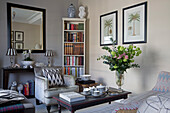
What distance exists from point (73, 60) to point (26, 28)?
4.70ft

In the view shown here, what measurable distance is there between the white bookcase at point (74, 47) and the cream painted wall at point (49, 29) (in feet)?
0.72

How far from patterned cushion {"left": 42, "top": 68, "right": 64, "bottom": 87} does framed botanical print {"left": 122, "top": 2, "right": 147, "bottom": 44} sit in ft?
5.14

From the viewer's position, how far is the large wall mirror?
11.7 ft

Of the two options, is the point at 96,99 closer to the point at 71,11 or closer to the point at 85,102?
the point at 85,102

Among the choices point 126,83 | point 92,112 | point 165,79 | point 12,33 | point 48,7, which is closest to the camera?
point 92,112

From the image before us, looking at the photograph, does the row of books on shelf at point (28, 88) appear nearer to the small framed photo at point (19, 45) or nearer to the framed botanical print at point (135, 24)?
the small framed photo at point (19, 45)

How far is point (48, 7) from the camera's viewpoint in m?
4.05

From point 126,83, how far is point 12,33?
2825 mm

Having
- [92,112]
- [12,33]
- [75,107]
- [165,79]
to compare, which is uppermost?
[12,33]

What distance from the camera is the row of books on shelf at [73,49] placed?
4.10m

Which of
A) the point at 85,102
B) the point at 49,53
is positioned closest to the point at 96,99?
the point at 85,102

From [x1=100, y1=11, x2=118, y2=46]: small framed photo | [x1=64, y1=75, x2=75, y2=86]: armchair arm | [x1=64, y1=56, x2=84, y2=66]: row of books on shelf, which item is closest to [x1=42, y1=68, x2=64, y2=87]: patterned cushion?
[x1=64, y1=75, x2=75, y2=86]: armchair arm

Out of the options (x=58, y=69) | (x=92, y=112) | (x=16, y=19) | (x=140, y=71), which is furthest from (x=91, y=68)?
(x=92, y=112)

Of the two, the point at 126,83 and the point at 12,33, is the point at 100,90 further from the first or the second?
the point at 12,33
